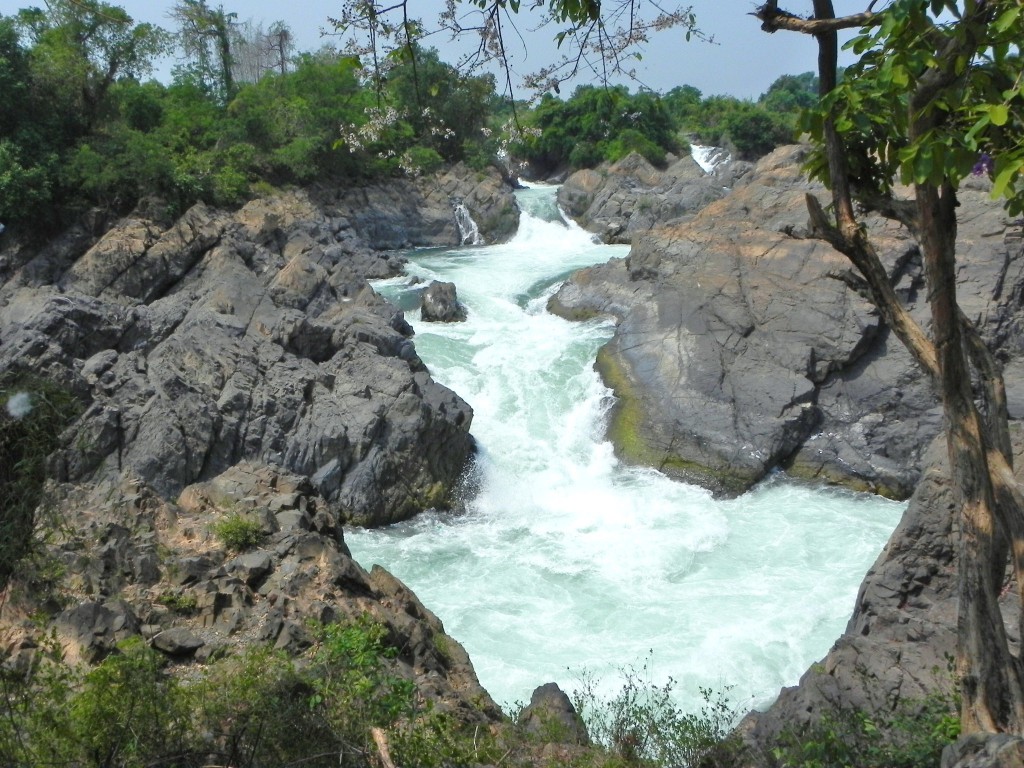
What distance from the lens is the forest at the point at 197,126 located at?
20.0 m

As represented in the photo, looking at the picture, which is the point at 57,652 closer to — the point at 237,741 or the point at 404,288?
the point at 237,741

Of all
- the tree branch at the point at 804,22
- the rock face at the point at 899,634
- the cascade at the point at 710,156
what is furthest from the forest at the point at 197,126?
the rock face at the point at 899,634

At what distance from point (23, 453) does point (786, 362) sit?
12.7 metres

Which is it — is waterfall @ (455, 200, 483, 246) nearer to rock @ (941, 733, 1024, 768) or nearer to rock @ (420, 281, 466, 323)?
rock @ (420, 281, 466, 323)

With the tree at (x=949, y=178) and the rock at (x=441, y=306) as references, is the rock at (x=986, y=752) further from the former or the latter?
the rock at (x=441, y=306)

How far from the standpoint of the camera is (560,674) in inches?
371

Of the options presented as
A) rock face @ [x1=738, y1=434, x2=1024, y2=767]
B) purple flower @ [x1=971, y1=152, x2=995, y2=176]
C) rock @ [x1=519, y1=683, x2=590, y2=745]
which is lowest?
rock @ [x1=519, y1=683, x2=590, y2=745]

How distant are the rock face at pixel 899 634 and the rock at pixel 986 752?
75.2 inches

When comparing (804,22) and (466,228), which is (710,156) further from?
(804,22)

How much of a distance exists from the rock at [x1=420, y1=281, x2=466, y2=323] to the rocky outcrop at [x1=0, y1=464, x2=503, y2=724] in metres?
11.8

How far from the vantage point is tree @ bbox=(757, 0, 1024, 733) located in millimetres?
3443

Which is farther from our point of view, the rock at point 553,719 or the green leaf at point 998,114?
the rock at point 553,719

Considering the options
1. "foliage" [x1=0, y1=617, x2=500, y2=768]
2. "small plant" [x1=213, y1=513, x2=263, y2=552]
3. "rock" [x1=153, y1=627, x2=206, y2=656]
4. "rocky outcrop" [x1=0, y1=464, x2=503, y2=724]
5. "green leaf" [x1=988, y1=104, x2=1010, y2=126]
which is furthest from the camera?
"small plant" [x1=213, y1=513, x2=263, y2=552]

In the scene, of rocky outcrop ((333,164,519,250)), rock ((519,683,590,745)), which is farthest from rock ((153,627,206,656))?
rocky outcrop ((333,164,519,250))
